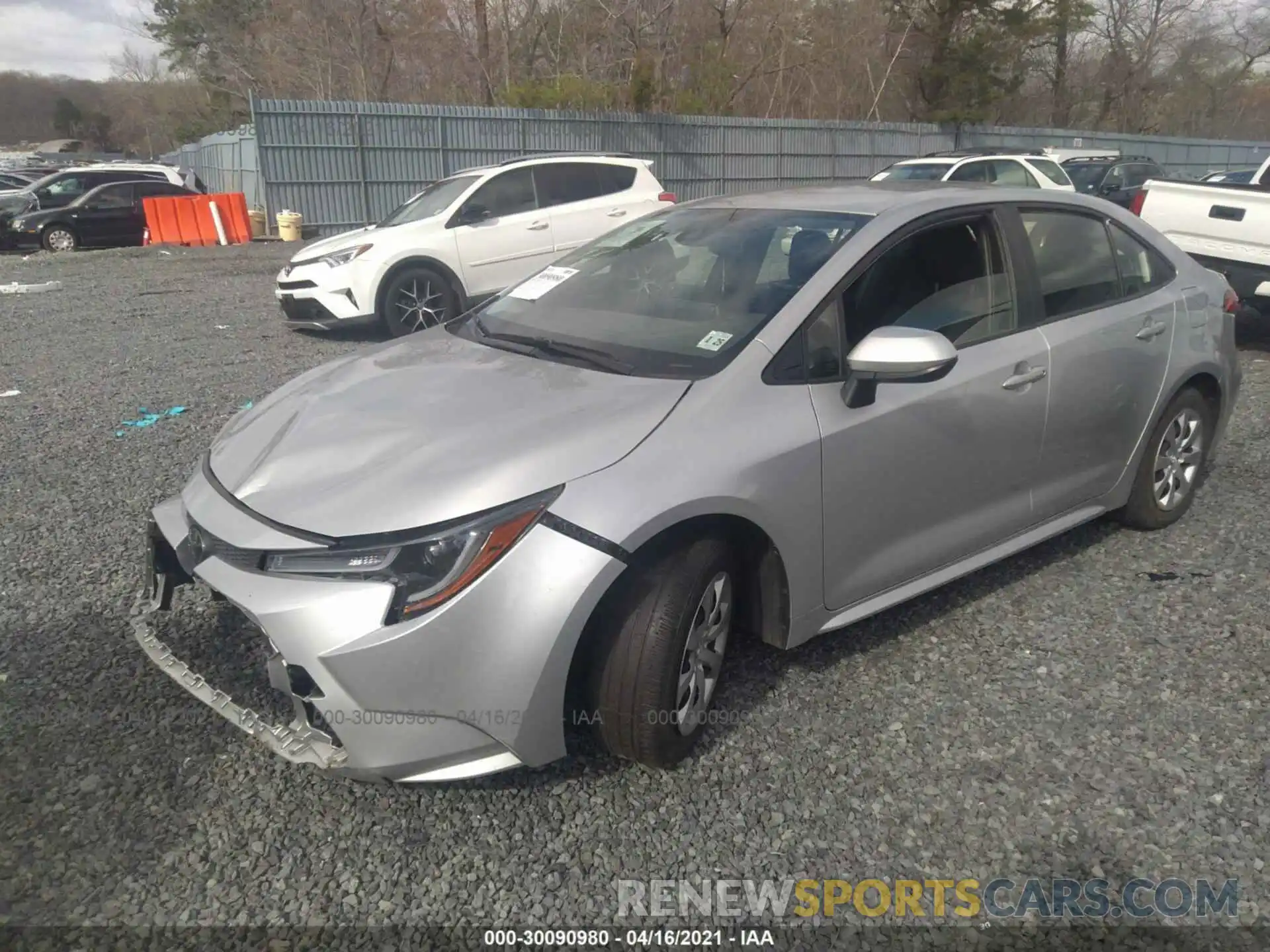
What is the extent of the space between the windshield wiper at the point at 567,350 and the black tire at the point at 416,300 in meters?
5.78

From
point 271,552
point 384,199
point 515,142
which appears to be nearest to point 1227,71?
point 515,142

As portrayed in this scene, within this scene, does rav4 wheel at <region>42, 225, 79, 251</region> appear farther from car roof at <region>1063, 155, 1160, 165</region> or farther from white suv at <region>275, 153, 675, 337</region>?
car roof at <region>1063, 155, 1160, 165</region>

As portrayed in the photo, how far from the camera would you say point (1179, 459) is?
175 inches

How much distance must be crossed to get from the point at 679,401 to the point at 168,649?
66.4 inches

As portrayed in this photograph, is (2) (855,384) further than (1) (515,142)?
No

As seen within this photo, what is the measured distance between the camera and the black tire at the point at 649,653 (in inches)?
99.6

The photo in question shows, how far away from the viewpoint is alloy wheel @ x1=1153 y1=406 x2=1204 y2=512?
4324 millimetres

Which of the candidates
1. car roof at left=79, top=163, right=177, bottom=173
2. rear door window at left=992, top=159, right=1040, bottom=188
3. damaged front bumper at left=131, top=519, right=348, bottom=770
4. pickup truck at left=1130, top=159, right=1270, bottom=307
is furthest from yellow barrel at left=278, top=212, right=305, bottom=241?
damaged front bumper at left=131, top=519, right=348, bottom=770

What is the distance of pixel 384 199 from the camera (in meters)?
19.7

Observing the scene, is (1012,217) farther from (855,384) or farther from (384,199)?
(384,199)

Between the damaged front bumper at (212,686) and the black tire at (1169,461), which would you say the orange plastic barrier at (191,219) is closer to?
the damaged front bumper at (212,686)

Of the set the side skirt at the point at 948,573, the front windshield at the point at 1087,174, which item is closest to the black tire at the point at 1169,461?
the side skirt at the point at 948,573

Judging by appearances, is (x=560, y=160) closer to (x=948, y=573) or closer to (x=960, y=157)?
(x=960, y=157)

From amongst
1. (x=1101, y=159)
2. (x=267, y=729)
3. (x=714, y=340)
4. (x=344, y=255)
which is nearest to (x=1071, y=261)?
(x=714, y=340)
